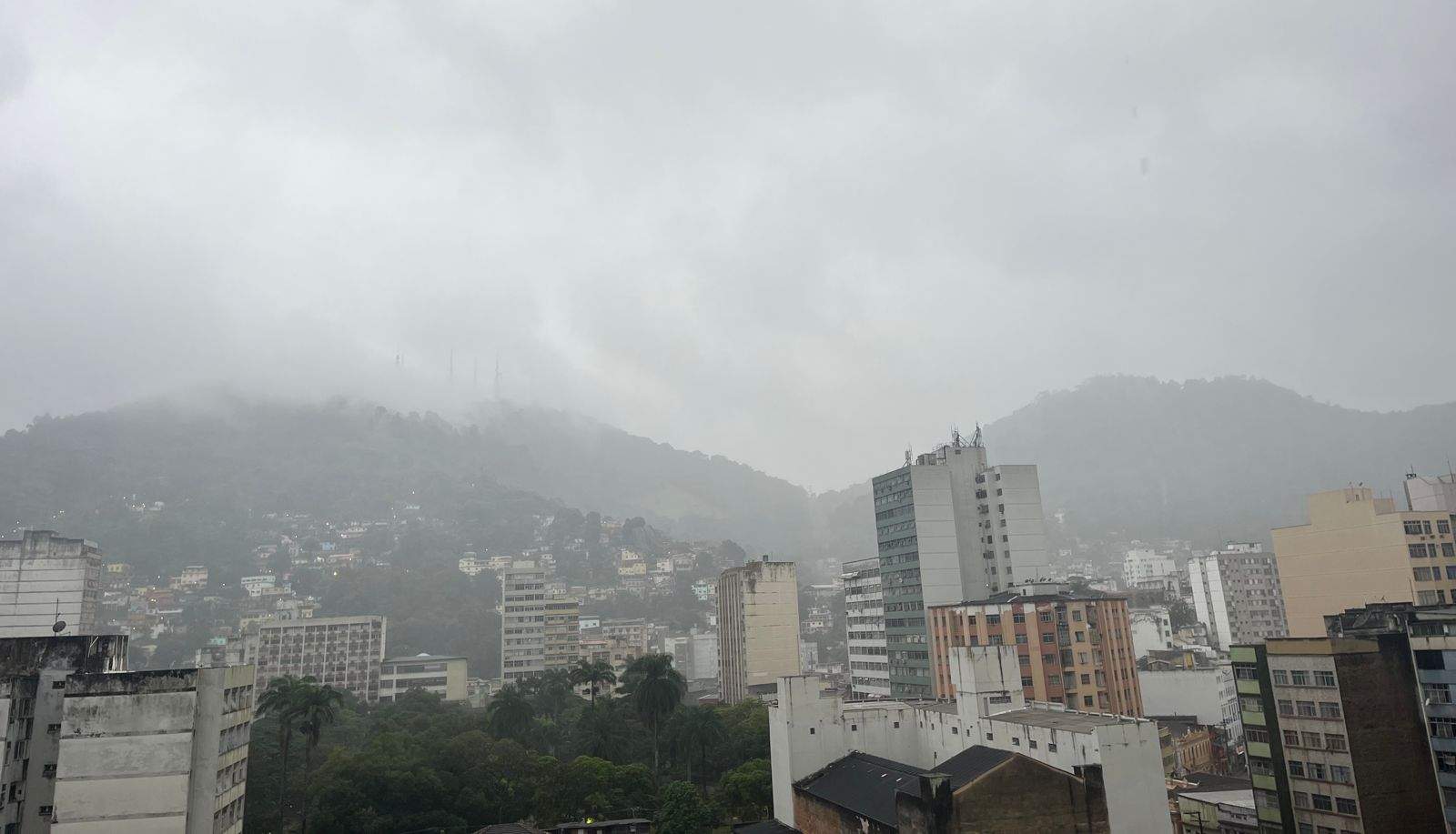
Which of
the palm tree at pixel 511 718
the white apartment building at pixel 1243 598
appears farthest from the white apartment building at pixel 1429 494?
the palm tree at pixel 511 718

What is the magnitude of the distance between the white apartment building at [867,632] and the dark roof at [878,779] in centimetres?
4376

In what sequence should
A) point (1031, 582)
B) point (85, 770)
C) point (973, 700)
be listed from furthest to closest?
point (1031, 582), point (973, 700), point (85, 770)

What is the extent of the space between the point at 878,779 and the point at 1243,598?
375 feet

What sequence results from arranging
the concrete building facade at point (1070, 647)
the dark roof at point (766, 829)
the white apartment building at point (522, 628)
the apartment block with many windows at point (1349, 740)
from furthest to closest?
the white apartment building at point (522, 628), the concrete building facade at point (1070, 647), the dark roof at point (766, 829), the apartment block with many windows at point (1349, 740)

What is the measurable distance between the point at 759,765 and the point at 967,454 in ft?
150

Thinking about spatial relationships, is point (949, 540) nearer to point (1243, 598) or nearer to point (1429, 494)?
point (1429, 494)

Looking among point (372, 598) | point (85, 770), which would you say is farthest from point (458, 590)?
point (85, 770)

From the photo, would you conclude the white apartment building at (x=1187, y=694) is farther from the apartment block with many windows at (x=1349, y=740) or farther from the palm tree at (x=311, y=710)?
the palm tree at (x=311, y=710)

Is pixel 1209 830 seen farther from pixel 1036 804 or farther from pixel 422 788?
pixel 422 788

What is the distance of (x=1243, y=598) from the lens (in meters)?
133

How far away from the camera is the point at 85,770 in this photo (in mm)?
35906

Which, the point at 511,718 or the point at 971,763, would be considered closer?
the point at 971,763

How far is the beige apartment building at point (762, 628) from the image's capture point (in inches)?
4567

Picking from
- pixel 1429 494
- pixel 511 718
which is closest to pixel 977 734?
pixel 511 718
